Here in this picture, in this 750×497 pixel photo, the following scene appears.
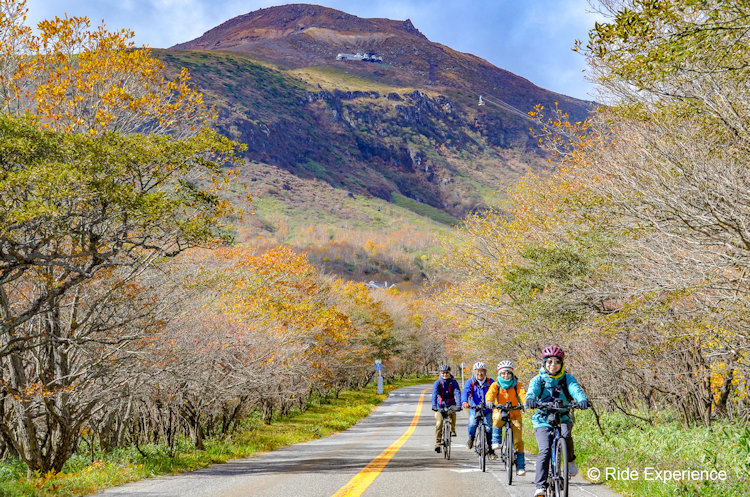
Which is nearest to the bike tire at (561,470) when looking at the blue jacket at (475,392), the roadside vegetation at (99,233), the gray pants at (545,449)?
the gray pants at (545,449)

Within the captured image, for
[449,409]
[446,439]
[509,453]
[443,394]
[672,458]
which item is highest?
[443,394]

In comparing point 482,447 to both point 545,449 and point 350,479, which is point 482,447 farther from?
point 545,449

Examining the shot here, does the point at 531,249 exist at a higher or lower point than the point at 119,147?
lower

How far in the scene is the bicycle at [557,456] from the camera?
7.26 metres

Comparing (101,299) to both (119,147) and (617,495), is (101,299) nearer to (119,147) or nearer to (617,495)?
(119,147)

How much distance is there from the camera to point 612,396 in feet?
65.9

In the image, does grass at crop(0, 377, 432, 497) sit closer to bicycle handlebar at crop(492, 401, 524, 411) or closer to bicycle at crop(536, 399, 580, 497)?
bicycle handlebar at crop(492, 401, 524, 411)

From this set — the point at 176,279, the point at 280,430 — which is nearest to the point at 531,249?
the point at 176,279

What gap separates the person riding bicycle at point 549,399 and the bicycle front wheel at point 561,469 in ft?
0.32

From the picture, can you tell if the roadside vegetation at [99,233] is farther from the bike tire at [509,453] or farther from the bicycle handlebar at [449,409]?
the bike tire at [509,453]

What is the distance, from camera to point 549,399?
7.91 meters

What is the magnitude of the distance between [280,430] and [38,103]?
18.9 meters

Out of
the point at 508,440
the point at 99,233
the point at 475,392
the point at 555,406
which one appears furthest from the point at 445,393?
the point at 99,233

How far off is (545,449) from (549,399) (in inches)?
23.8
